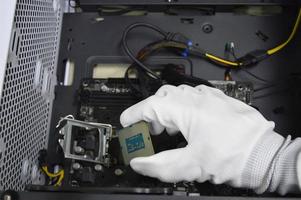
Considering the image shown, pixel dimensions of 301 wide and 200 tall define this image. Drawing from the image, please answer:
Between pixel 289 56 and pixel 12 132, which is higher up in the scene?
pixel 289 56

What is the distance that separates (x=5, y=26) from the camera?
76cm

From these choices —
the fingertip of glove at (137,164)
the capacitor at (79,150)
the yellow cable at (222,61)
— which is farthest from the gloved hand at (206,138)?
the yellow cable at (222,61)

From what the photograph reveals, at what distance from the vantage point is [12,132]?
2.74 ft

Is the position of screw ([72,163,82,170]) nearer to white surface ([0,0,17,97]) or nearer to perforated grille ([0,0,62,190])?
perforated grille ([0,0,62,190])

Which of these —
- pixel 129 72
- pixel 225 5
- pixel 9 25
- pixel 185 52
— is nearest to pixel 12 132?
pixel 9 25

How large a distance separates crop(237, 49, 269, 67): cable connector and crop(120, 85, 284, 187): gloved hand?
246 millimetres

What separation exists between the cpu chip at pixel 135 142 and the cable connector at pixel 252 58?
37cm

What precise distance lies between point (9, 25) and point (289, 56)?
73cm

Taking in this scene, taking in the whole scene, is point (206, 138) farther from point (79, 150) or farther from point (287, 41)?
point (287, 41)

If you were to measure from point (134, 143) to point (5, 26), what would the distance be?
13.4 inches

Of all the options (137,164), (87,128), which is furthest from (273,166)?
(87,128)

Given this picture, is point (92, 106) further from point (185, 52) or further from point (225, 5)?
point (225, 5)

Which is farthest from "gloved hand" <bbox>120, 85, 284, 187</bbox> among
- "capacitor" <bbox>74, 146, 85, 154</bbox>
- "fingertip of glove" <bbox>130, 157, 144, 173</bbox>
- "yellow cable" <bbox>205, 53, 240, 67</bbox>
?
"yellow cable" <bbox>205, 53, 240, 67</bbox>

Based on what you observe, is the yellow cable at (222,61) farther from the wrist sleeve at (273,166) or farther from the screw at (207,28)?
the wrist sleeve at (273,166)
